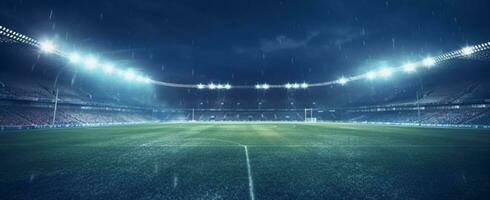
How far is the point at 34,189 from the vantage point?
461 cm

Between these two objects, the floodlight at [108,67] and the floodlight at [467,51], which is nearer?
the floodlight at [467,51]

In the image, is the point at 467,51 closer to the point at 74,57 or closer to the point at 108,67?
the point at 74,57

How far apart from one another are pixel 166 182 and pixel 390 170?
18.2 ft

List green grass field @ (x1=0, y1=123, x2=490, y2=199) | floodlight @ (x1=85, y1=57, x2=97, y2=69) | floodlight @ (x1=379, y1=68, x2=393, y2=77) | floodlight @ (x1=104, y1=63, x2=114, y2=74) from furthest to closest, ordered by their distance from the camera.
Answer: floodlight @ (x1=379, y1=68, x2=393, y2=77), floodlight @ (x1=104, y1=63, x2=114, y2=74), floodlight @ (x1=85, y1=57, x2=97, y2=69), green grass field @ (x1=0, y1=123, x2=490, y2=199)

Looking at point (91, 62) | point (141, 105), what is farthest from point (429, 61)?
point (141, 105)

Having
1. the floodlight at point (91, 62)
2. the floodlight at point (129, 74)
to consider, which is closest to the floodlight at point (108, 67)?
the floodlight at point (91, 62)

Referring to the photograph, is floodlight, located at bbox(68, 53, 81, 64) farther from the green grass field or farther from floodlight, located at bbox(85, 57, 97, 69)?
the green grass field

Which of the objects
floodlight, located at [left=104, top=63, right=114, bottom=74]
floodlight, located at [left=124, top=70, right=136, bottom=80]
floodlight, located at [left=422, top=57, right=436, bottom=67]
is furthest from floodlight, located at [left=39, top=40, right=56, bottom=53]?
floodlight, located at [left=422, top=57, right=436, bottom=67]

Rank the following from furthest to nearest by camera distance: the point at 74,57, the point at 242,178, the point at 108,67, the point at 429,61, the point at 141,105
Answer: the point at 141,105, the point at 108,67, the point at 429,61, the point at 74,57, the point at 242,178

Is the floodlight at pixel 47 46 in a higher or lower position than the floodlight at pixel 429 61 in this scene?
lower

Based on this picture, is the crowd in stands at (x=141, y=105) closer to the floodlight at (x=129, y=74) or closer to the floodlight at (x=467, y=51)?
the floodlight at (x=129, y=74)

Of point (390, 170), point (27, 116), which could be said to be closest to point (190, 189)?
point (390, 170)

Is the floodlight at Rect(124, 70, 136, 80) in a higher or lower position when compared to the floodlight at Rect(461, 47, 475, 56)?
higher

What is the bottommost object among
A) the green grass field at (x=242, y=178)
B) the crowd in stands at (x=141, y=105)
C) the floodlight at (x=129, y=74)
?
the green grass field at (x=242, y=178)
